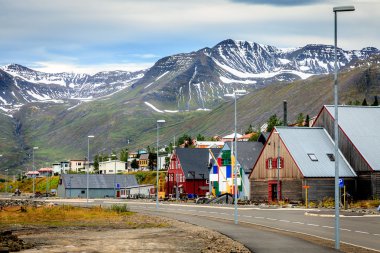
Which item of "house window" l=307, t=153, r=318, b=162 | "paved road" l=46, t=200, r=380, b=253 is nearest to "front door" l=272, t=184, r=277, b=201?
"house window" l=307, t=153, r=318, b=162

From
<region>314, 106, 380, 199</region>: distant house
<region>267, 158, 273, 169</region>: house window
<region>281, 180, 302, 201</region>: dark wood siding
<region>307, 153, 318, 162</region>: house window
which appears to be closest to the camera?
<region>314, 106, 380, 199</region>: distant house

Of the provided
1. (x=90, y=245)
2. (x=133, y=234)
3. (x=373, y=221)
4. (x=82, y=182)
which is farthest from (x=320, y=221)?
(x=82, y=182)

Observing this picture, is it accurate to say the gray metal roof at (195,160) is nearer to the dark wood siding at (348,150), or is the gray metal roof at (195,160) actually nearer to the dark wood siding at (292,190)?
the dark wood siding at (348,150)

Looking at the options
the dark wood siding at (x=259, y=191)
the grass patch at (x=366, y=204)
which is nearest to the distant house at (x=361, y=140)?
the grass patch at (x=366, y=204)

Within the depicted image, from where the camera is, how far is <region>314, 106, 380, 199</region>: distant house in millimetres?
90875

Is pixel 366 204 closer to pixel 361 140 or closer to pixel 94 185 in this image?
pixel 361 140

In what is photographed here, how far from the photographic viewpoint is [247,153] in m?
121

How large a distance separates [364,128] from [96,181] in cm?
9816

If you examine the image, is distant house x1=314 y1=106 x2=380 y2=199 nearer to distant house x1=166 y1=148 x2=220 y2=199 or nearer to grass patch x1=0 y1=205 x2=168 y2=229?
grass patch x1=0 y1=205 x2=168 y2=229

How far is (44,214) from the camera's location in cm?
6994

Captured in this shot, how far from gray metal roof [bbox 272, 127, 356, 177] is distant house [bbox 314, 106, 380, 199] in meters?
1.21

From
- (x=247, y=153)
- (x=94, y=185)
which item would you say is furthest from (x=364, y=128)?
(x=94, y=185)

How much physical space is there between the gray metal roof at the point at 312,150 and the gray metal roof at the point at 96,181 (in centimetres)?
8909

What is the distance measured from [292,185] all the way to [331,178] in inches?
199
